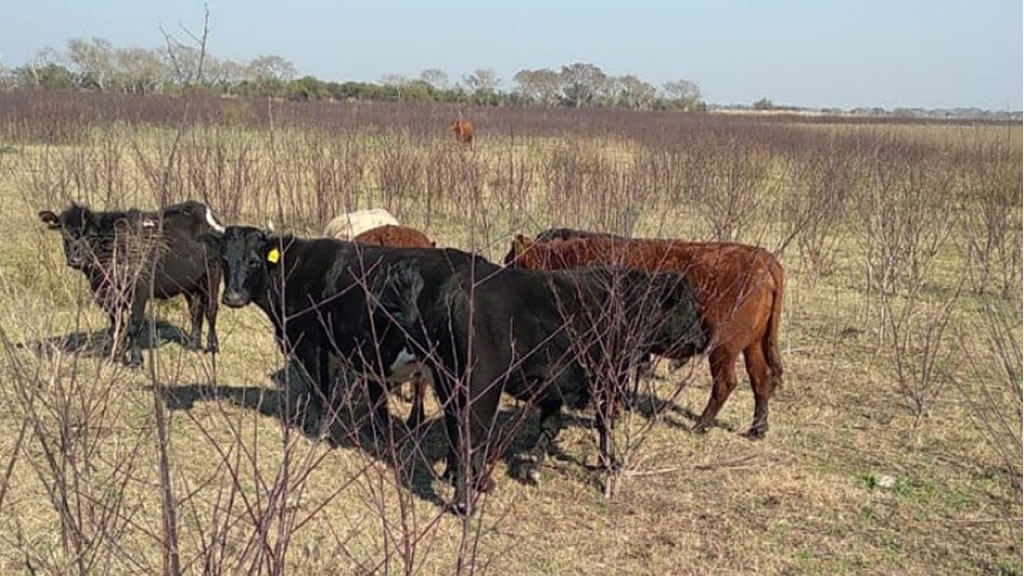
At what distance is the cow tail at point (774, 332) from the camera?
6078 mm

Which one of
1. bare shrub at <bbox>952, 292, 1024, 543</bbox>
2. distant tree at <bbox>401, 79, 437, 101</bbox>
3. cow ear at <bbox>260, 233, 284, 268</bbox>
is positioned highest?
distant tree at <bbox>401, 79, 437, 101</bbox>

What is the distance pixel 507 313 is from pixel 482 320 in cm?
14

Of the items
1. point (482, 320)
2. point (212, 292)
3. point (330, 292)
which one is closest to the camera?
point (482, 320)

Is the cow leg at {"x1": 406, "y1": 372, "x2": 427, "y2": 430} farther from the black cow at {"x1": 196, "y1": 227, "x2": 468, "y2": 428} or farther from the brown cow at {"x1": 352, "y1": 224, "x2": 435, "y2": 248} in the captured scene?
the brown cow at {"x1": 352, "y1": 224, "x2": 435, "y2": 248}

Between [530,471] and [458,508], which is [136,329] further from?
[458,508]

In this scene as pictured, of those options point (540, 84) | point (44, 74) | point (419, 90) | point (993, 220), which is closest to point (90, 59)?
point (44, 74)

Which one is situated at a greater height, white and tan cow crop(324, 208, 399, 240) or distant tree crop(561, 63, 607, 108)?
distant tree crop(561, 63, 607, 108)

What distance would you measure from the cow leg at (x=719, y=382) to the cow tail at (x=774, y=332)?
294 mm

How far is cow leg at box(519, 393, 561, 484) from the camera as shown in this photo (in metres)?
5.32

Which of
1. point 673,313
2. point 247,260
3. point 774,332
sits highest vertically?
point 247,260

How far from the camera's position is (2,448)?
5.23 metres

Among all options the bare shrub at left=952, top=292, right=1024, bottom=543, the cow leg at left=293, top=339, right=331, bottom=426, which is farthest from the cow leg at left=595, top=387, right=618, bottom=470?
the cow leg at left=293, top=339, right=331, bottom=426

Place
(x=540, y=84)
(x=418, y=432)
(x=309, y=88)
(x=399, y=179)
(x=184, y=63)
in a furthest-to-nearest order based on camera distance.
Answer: (x=540, y=84), (x=309, y=88), (x=399, y=179), (x=418, y=432), (x=184, y=63)

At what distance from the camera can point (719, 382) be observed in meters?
6.12
